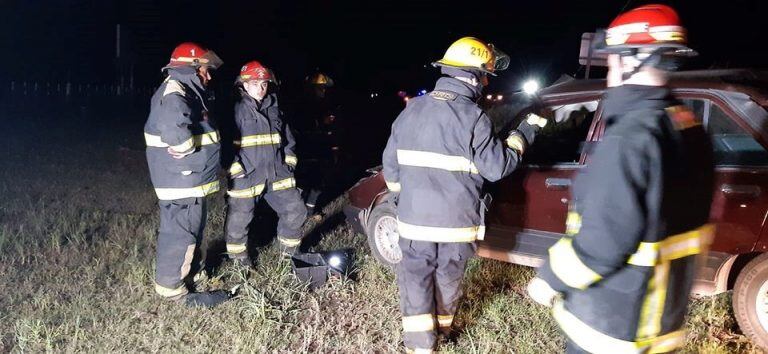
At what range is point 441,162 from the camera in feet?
9.61

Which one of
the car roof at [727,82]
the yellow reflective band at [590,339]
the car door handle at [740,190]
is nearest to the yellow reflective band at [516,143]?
the car roof at [727,82]

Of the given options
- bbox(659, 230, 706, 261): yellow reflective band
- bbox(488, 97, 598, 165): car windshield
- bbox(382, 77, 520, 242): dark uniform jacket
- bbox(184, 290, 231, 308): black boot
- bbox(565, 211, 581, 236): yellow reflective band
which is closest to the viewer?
bbox(659, 230, 706, 261): yellow reflective band

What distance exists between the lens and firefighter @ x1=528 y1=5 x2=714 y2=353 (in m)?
1.57

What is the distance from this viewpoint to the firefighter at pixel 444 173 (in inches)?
114

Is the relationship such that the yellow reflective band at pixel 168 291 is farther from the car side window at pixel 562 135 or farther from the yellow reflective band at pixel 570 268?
the yellow reflective band at pixel 570 268

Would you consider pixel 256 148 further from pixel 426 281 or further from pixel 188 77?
pixel 426 281

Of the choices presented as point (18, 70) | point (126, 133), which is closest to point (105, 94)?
point (18, 70)

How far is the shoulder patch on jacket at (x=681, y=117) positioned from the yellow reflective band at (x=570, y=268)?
0.46 meters

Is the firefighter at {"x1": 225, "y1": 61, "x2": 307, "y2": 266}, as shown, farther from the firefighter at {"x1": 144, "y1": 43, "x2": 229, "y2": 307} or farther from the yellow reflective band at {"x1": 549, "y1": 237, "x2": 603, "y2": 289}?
the yellow reflective band at {"x1": 549, "y1": 237, "x2": 603, "y2": 289}

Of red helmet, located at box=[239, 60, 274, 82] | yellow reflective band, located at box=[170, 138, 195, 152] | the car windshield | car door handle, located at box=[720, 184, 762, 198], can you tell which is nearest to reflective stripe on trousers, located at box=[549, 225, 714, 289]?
car door handle, located at box=[720, 184, 762, 198]

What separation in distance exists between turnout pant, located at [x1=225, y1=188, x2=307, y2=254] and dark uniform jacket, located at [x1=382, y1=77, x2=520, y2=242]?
1.93 m

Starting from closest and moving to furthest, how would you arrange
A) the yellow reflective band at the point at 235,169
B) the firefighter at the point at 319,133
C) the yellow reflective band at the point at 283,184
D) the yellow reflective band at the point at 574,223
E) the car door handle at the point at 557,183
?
the yellow reflective band at the point at 574,223, the car door handle at the point at 557,183, the yellow reflective band at the point at 235,169, the yellow reflective band at the point at 283,184, the firefighter at the point at 319,133

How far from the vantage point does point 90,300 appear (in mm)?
3947

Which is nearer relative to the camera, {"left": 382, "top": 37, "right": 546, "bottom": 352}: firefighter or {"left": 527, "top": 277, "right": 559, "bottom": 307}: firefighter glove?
{"left": 527, "top": 277, "right": 559, "bottom": 307}: firefighter glove
